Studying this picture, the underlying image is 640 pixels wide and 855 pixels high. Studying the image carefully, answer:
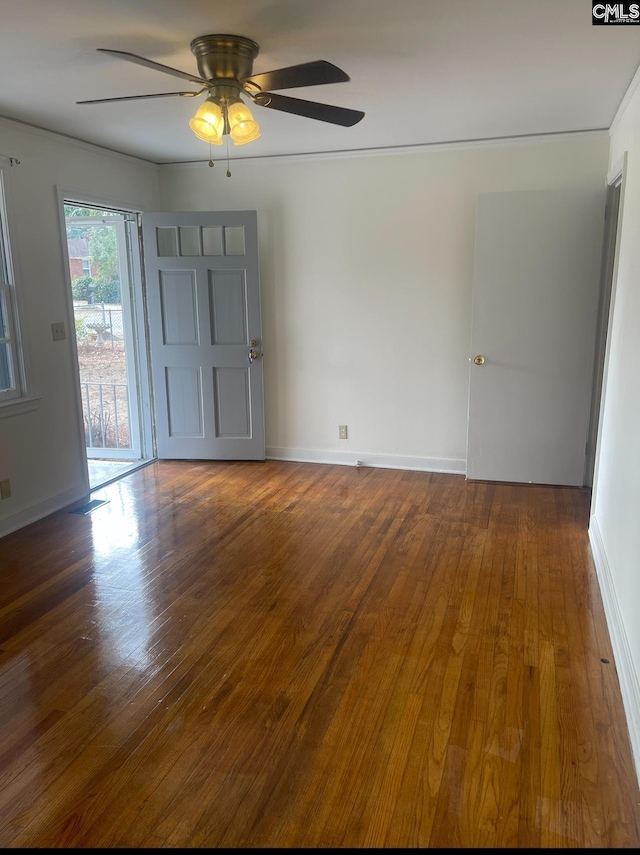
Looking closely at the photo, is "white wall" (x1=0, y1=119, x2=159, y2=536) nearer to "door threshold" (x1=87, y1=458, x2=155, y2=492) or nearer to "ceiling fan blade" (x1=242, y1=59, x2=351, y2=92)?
"door threshold" (x1=87, y1=458, x2=155, y2=492)

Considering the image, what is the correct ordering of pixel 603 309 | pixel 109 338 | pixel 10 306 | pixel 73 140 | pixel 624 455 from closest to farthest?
pixel 624 455, pixel 10 306, pixel 73 140, pixel 603 309, pixel 109 338

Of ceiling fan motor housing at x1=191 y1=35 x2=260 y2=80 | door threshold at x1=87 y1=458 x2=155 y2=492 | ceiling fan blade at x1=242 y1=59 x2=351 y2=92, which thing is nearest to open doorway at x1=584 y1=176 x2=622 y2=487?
ceiling fan blade at x1=242 y1=59 x2=351 y2=92

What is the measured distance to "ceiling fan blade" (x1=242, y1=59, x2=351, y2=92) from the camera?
223 centimetres

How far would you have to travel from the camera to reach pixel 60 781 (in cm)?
185

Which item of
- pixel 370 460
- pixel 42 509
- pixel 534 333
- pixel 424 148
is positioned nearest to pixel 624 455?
pixel 534 333

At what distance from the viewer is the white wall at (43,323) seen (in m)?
3.77

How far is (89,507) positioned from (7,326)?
132 cm

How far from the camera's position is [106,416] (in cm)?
589

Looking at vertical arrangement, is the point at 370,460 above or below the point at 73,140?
below

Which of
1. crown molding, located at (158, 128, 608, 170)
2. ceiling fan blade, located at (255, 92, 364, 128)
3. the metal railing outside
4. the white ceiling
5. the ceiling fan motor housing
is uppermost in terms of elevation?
crown molding, located at (158, 128, 608, 170)

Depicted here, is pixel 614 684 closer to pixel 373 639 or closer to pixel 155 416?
pixel 373 639

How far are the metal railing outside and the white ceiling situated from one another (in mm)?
2432

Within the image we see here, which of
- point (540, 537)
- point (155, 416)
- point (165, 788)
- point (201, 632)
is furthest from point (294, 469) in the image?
point (165, 788)

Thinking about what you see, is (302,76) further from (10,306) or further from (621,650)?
(621,650)
